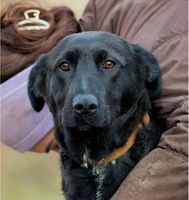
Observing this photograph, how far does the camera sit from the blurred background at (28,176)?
20.3 feet

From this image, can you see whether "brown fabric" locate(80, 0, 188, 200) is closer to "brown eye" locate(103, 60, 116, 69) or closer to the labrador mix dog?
the labrador mix dog

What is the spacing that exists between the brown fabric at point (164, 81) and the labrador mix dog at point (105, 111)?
0.07 meters

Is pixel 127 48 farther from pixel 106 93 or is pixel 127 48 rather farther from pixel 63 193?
pixel 63 193

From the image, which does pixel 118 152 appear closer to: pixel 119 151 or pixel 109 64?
pixel 119 151

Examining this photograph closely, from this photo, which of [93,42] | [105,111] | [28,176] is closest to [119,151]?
[105,111]

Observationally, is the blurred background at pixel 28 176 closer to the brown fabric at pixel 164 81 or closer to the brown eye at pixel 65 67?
the brown fabric at pixel 164 81

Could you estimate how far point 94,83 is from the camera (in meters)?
2.80

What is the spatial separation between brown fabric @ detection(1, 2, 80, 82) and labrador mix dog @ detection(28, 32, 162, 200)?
64cm

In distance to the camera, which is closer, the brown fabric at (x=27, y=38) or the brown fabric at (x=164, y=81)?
the brown fabric at (x=164, y=81)

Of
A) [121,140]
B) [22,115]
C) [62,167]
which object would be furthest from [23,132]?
[121,140]

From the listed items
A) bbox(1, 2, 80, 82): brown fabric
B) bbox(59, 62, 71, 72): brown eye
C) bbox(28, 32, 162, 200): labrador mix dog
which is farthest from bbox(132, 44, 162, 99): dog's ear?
bbox(1, 2, 80, 82): brown fabric

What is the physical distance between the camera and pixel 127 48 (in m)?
3.02

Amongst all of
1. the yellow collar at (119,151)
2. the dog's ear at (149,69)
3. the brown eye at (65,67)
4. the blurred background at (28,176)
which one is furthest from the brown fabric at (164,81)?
the blurred background at (28,176)

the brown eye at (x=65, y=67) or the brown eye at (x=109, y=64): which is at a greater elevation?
the brown eye at (x=109, y=64)
